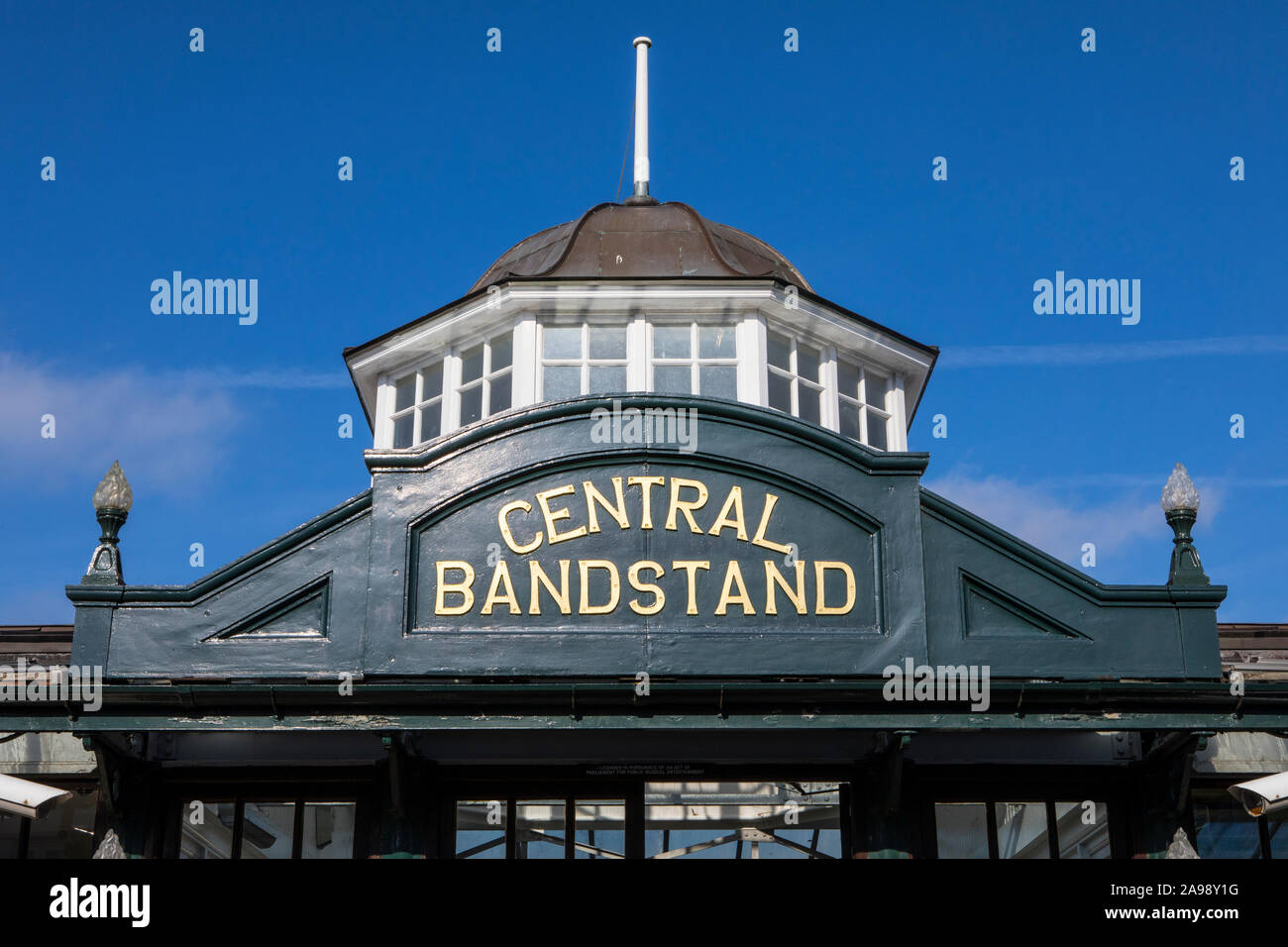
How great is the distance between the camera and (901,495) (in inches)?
552

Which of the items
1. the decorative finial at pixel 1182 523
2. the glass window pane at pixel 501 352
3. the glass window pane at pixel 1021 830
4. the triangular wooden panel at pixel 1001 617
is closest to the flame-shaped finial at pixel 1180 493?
the decorative finial at pixel 1182 523

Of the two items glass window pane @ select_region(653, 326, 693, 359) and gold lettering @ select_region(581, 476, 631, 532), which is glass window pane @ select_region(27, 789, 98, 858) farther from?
glass window pane @ select_region(653, 326, 693, 359)

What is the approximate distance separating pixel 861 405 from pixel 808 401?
2.38ft

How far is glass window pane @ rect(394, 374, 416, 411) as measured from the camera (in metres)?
18.4

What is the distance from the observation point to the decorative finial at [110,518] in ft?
45.5

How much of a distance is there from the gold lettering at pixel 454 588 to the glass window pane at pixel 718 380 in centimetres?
415

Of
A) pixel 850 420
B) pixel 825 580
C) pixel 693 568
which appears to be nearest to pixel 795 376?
pixel 850 420

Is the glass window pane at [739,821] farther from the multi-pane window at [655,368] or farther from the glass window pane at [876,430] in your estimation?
the glass window pane at [876,430]
